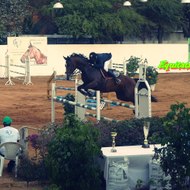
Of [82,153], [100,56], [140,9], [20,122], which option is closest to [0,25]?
[140,9]

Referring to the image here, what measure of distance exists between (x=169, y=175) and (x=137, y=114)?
4.76m

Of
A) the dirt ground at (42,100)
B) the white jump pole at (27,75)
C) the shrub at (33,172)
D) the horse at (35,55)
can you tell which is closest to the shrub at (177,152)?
the shrub at (33,172)

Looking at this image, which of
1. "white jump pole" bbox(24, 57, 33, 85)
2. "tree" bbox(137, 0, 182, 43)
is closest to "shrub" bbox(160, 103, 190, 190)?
"white jump pole" bbox(24, 57, 33, 85)

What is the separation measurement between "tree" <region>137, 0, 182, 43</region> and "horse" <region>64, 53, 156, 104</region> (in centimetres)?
2937

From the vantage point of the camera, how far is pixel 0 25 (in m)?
46.8

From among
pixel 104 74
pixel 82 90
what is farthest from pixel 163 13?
pixel 82 90

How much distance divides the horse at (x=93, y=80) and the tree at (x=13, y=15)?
2724cm

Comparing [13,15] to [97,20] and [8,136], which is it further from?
[8,136]

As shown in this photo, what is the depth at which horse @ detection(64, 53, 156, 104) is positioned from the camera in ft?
66.9

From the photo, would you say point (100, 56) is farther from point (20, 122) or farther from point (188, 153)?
point (188, 153)

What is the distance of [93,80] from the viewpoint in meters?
20.7

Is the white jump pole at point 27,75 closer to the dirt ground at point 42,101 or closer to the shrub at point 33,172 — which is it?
the dirt ground at point 42,101

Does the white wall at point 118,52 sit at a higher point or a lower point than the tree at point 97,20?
lower

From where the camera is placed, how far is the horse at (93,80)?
803 inches
